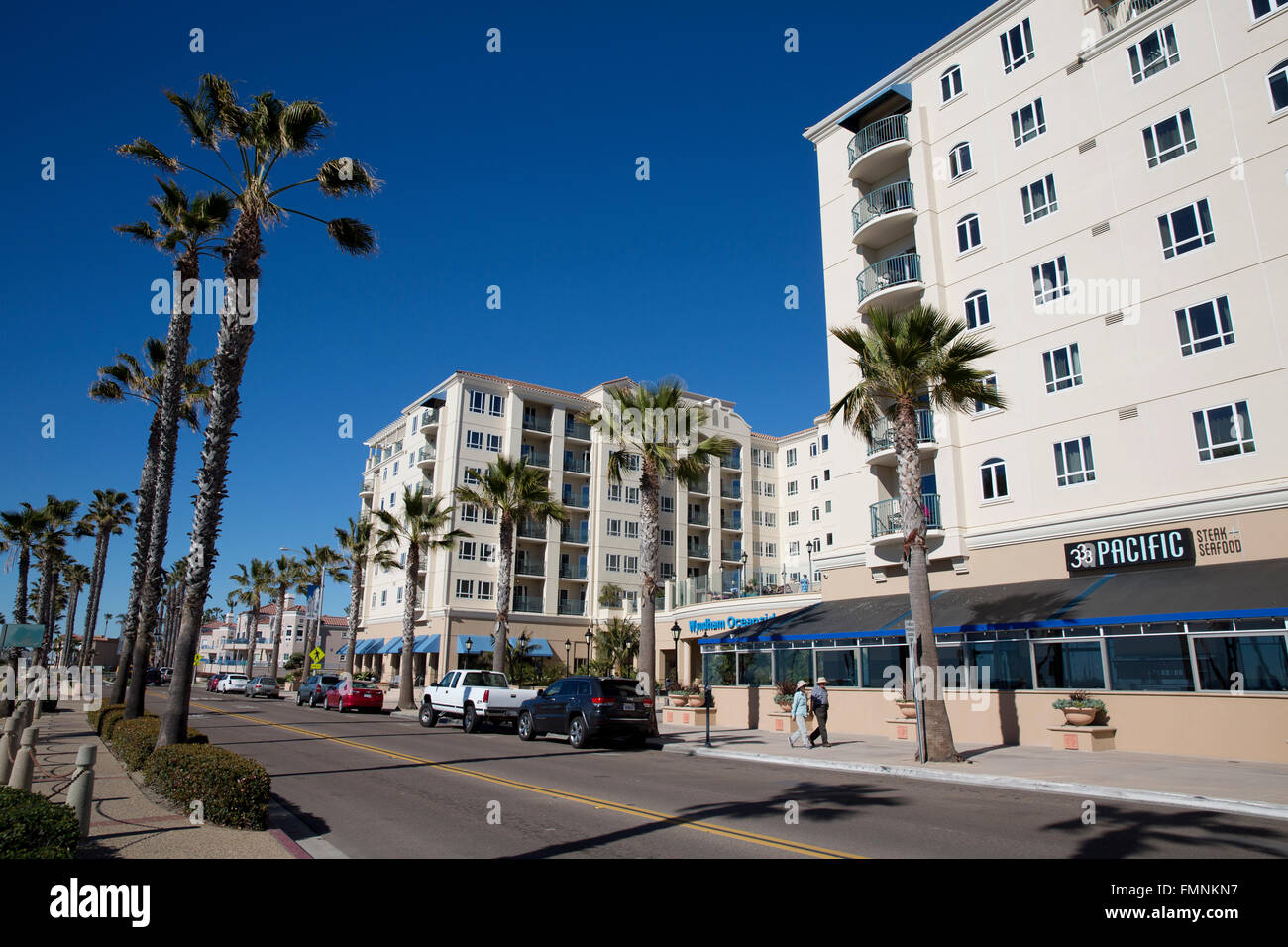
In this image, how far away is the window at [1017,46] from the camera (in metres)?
26.6

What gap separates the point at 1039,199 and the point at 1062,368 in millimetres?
5806

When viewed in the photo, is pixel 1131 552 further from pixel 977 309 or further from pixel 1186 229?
pixel 977 309

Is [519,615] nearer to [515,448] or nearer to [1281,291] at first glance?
[515,448]

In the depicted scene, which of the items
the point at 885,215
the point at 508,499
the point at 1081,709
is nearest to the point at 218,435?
the point at 1081,709

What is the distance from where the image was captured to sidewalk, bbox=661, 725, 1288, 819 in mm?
12000

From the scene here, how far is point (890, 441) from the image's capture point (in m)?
27.9

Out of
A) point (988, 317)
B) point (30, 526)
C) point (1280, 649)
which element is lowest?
point (1280, 649)

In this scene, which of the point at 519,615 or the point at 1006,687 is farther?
the point at 519,615

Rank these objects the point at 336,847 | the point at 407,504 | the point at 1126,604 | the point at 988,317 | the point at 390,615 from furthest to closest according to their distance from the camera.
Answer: the point at 390,615
the point at 407,504
the point at 988,317
the point at 1126,604
the point at 336,847

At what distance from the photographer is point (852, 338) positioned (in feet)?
62.9

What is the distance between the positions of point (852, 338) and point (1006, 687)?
10724 millimetres

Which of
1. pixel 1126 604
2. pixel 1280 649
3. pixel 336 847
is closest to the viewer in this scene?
pixel 336 847

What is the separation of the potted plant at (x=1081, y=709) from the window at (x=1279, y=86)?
15.5 metres
